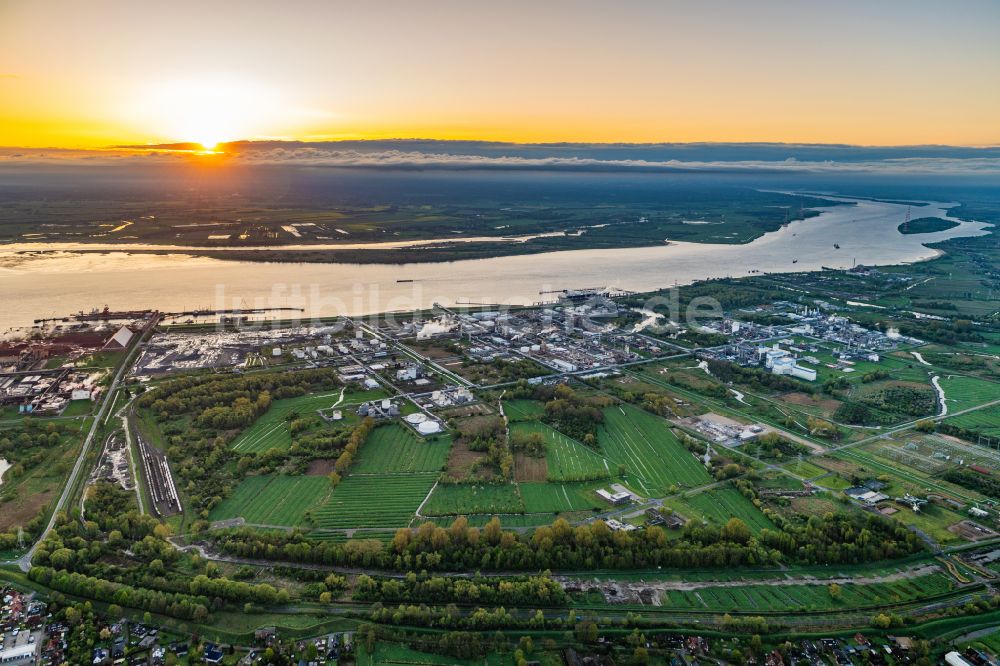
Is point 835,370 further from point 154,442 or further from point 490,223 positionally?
point 490,223

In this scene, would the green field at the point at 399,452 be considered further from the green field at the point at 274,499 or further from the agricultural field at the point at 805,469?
the agricultural field at the point at 805,469

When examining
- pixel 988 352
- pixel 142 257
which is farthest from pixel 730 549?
pixel 142 257

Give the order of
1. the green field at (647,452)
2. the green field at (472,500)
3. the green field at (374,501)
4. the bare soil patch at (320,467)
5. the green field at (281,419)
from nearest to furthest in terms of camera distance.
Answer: the green field at (374,501) → the green field at (472,500) → the green field at (647,452) → the bare soil patch at (320,467) → the green field at (281,419)

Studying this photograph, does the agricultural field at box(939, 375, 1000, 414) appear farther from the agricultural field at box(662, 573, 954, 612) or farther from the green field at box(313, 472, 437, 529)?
the green field at box(313, 472, 437, 529)

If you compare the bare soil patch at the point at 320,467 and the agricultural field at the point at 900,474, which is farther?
the bare soil patch at the point at 320,467

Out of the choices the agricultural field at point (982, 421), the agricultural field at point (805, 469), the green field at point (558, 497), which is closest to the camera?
the green field at point (558, 497)

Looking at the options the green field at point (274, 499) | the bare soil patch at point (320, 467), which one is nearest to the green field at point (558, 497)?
the green field at point (274, 499)

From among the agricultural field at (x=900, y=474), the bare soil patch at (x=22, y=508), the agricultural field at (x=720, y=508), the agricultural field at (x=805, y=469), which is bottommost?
the bare soil patch at (x=22, y=508)

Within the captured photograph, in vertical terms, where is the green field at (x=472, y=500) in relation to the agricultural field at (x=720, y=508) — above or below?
below
